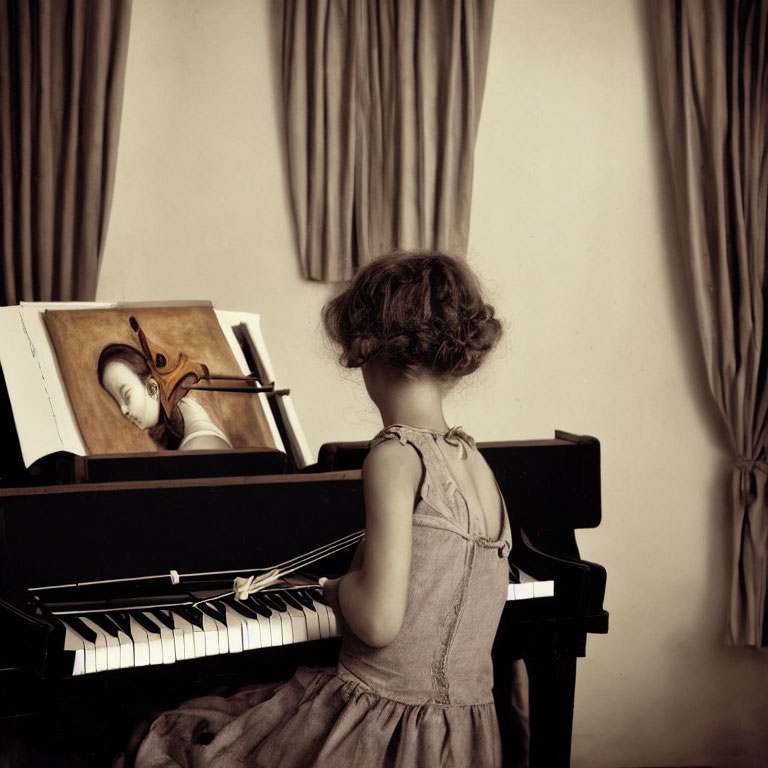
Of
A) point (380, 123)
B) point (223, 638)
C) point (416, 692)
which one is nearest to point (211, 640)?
point (223, 638)

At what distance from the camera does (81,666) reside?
162 centimetres

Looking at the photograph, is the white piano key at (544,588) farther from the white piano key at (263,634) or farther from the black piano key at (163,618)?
the black piano key at (163,618)

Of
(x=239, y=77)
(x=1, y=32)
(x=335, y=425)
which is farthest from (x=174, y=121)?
(x=335, y=425)

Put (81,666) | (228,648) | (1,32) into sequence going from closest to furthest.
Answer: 1. (81,666)
2. (228,648)
3. (1,32)

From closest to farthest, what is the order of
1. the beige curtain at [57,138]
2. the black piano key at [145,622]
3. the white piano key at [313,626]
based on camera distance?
1. the black piano key at [145,622]
2. the white piano key at [313,626]
3. the beige curtain at [57,138]

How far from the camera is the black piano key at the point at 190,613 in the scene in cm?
176

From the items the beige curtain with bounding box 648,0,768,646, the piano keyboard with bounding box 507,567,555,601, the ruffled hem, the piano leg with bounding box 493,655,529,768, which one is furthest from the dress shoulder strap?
the beige curtain with bounding box 648,0,768,646

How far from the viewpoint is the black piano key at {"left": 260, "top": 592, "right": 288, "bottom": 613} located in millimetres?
1871

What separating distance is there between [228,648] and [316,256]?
169 centimetres

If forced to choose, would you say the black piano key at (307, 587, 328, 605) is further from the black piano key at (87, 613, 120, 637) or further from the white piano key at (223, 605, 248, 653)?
the black piano key at (87, 613, 120, 637)

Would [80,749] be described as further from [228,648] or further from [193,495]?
[193,495]

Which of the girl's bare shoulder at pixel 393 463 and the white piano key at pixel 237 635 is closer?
the girl's bare shoulder at pixel 393 463

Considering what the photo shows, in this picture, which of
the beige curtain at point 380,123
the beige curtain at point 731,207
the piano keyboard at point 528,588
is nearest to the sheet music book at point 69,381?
the piano keyboard at point 528,588

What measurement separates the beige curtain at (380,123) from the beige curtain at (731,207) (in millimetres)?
690
